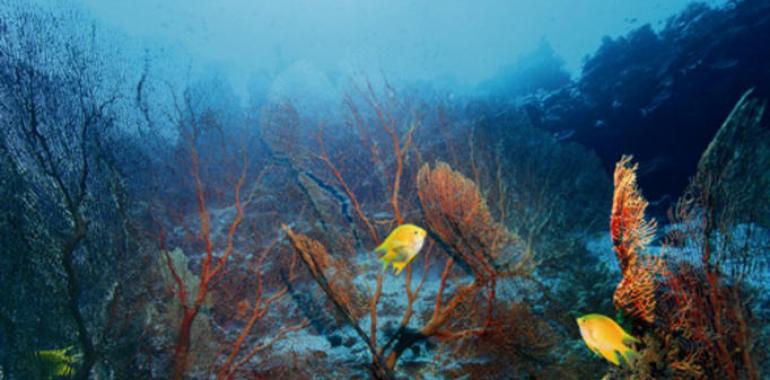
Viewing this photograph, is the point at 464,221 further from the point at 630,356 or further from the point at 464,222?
the point at 630,356

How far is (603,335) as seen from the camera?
5.53 ft

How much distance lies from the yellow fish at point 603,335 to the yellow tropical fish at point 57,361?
192 inches

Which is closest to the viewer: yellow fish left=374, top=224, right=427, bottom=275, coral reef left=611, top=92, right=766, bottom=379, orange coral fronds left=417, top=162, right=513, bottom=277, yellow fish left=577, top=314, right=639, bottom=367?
yellow fish left=577, top=314, right=639, bottom=367

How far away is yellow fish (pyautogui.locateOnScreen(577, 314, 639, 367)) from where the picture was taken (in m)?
1.66

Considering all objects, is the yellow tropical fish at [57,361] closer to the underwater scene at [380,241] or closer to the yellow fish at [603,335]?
the underwater scene at [380,241]

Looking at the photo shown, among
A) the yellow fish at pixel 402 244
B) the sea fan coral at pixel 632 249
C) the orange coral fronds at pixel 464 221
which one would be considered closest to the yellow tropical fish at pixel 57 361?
the yellow fish at pixel 402 244

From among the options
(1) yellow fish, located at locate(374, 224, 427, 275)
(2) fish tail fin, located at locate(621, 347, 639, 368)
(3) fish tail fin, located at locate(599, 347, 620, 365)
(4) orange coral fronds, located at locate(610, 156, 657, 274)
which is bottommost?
(2) fish tail fin, located at locate(621, 347, 639, 368)

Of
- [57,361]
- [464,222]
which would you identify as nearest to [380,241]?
[464,222]

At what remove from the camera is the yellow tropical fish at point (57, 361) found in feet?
11.5

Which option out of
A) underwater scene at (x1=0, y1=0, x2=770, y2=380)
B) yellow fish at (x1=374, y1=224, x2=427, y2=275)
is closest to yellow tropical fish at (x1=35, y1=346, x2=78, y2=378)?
underwater scene at (x1=0, y1=0, x2=770, y2=380)

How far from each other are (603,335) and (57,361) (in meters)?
5.03

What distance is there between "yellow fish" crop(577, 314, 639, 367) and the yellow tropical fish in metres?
4.89

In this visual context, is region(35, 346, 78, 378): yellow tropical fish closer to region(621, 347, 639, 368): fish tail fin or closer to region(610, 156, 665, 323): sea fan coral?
region(621, 347, 639, 368): fish tail fin

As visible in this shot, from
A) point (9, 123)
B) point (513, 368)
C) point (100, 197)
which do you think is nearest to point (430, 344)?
point (513, 368)
